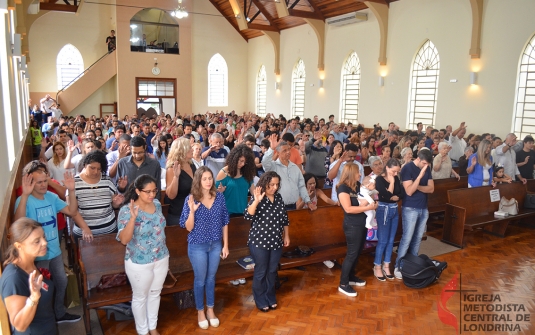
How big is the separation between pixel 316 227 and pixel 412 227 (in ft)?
3.78

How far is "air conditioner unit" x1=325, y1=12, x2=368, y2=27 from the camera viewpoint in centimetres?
1452

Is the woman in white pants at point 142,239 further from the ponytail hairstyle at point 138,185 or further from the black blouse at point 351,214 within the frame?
the black blouse at point 351,214

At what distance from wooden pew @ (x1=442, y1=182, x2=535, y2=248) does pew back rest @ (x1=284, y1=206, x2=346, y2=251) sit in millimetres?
2025

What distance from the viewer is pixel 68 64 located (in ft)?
64.1

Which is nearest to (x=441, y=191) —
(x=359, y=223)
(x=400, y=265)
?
(x=400, y=265)

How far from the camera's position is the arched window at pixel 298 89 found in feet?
61.5

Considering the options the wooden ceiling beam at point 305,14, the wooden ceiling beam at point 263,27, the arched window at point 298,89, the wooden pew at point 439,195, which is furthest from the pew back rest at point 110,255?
the wooden ceiling beam at point 263,27

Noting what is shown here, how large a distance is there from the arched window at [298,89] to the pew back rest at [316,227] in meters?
13.9

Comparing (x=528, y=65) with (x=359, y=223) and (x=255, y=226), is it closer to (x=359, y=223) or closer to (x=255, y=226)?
(x=359, y=223)

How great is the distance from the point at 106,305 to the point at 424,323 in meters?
3.01

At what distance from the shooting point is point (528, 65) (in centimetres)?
999

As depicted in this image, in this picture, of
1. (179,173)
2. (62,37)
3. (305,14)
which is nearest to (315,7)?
(305,14)

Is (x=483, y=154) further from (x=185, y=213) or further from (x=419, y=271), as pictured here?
(x=185, y=213)

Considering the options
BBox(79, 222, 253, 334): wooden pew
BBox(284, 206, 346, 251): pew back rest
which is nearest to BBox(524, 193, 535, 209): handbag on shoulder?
BBox(284, 206, 346, 251): pew back rest
